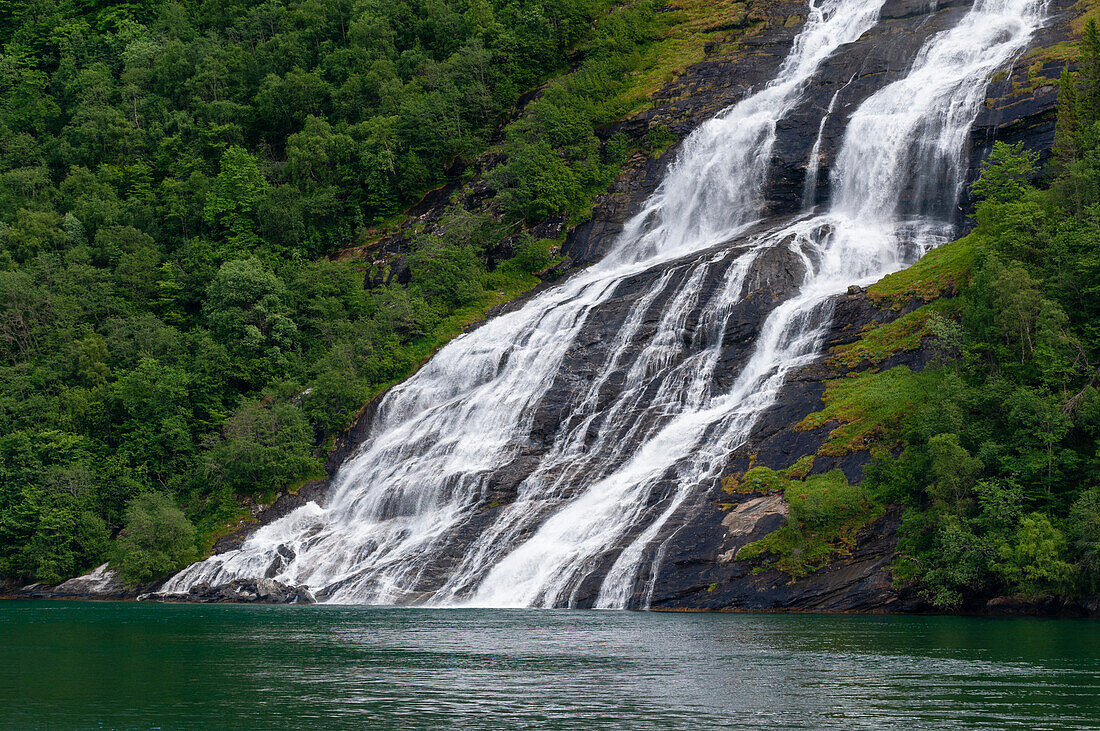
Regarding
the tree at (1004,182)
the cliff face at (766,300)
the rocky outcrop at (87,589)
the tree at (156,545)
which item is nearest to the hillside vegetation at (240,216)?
the tree at (156,545)

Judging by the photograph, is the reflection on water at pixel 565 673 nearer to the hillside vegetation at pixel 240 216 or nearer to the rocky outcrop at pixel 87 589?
the rocky outcrop at pixel 87 589

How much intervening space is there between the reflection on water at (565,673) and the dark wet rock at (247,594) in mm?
11486

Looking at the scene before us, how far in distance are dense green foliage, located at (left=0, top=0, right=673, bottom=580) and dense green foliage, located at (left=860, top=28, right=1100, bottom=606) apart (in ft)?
122

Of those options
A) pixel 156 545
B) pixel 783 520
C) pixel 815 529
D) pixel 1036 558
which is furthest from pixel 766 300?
pixel 156 545

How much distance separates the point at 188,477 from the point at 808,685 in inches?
2091

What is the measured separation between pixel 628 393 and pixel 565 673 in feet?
99.9

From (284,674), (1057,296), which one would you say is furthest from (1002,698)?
(1057,296)

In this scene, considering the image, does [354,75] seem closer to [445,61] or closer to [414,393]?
[445,61]

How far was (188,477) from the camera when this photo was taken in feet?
225

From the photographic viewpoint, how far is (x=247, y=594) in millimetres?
55188

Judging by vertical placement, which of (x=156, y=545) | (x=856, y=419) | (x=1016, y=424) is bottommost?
(x=156, y=545)

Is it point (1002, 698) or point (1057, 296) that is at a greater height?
point (1057, 296)

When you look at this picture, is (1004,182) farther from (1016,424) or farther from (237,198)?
(237,198)

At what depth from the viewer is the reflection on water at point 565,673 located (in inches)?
854
